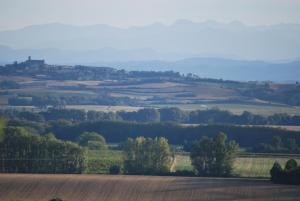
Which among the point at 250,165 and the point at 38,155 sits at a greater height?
the point at 38,155

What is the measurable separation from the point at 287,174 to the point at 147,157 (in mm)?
12130

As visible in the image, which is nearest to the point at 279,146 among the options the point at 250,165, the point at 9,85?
the point at 250,165

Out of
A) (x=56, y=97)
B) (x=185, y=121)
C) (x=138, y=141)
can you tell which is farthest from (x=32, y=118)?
(x=138, y=141)

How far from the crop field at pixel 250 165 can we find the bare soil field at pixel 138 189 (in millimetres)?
4363

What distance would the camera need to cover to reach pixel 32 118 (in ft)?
323

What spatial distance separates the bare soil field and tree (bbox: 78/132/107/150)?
16.7m

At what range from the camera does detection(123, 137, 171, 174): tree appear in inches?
2398

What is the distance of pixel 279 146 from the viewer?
7269 cm

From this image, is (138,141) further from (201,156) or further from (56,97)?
A: (56,97)

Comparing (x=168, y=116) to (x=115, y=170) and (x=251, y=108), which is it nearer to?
(x=251, y=108)

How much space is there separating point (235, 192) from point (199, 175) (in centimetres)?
845

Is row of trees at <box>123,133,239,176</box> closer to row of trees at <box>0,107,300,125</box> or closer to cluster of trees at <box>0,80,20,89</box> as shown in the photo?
row of trees at <box>0,107,300,125</box>

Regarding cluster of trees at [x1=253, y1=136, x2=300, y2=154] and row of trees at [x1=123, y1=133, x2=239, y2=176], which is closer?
row of trees at [x1=123, y1=133, x2=239, y2=176]

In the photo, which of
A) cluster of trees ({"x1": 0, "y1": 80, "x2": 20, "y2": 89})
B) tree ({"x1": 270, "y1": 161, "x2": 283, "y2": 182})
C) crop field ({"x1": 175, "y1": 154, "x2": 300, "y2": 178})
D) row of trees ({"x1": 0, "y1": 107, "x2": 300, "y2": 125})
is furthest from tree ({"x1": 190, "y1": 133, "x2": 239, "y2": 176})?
cluster of trees ({"x1": 0, "y1": 80, "x2": 20, "y2": 89})
